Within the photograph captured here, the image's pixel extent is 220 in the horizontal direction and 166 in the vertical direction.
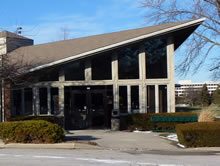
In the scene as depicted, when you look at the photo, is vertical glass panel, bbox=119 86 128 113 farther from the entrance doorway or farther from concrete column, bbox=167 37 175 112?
concrete column, bbox=167 37 175 112

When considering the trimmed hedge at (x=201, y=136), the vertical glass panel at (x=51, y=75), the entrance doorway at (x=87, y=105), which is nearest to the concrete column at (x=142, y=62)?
the entrance doorway at (x=87, y=105)

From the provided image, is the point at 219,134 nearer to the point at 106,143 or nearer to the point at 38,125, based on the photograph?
the point at 106,143

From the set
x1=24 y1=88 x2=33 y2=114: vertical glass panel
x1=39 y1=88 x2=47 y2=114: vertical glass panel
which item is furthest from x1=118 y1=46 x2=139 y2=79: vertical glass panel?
x1=24 y1=88 x2=33 y2=114: vertical glass panel

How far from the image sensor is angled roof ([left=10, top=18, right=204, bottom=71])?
1853 centimetres

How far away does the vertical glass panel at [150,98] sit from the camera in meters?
19.6

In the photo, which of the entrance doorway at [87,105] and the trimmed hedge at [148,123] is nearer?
the trimmed hedge at [148,123]

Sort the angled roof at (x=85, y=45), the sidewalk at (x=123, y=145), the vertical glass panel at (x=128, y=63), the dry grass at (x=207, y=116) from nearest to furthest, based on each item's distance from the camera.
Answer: the sidewalk at (x=123, y=145) → the dry grass at (x=207, y=116) → the angled roof at (x=85, y=45) → the vertical glass panel at (x=128, y=63)

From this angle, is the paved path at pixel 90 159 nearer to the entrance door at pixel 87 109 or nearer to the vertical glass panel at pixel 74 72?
the entrance door at pixel 87 109

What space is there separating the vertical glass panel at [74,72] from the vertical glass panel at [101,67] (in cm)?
63

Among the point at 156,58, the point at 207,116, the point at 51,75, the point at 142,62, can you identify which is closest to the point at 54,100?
the point at 51,75

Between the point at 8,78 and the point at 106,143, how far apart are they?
593cm

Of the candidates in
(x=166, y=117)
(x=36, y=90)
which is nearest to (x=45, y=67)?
(x=36, y=90)

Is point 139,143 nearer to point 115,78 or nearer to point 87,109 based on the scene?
point 115,78

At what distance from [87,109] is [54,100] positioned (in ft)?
6.40
